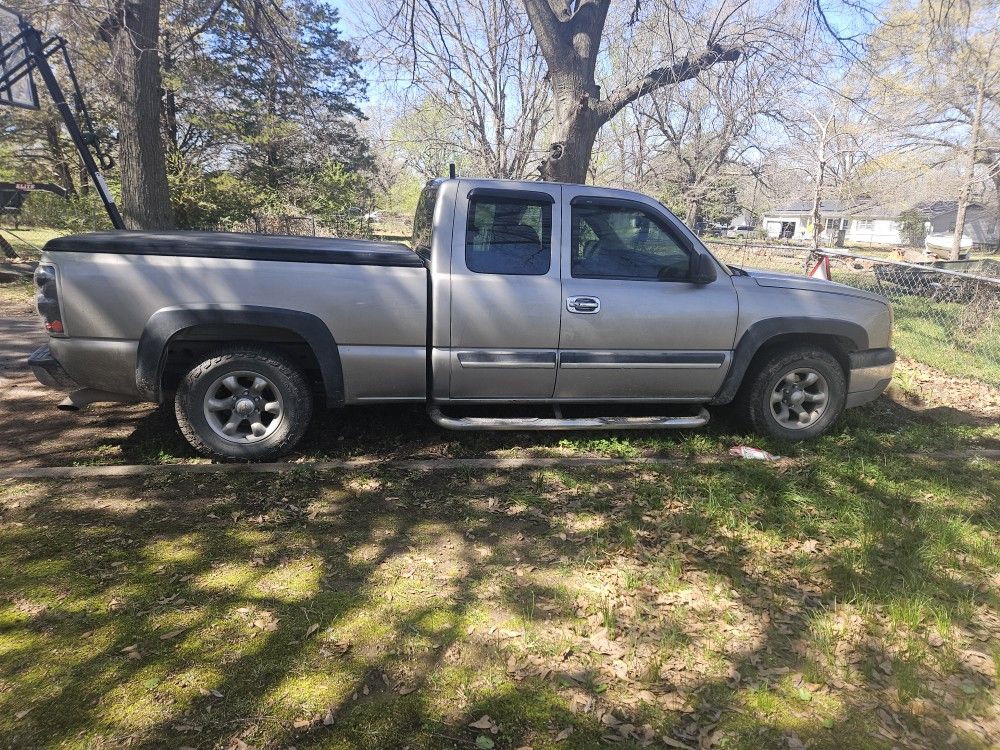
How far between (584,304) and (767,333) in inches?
56.6

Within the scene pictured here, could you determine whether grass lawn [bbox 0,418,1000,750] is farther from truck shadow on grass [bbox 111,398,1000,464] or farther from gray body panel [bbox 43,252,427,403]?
gray body panel [bbox 43,252,427,403]

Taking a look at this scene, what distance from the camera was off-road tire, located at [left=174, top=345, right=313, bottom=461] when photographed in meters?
3.92

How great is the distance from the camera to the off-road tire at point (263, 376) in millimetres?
3922

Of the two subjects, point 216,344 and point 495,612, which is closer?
point 495,612

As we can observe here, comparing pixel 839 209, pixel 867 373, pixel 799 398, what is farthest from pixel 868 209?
pixel 799 398

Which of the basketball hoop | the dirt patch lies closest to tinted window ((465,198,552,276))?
the dirt patch

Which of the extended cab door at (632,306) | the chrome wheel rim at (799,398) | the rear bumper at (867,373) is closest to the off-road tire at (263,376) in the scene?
the extended cab door at (632,306)

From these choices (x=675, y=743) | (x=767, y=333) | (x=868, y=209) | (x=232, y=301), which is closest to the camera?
(x=675, y=743)

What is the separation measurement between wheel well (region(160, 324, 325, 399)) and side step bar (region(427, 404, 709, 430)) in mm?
891

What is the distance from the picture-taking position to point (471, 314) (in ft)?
13.4

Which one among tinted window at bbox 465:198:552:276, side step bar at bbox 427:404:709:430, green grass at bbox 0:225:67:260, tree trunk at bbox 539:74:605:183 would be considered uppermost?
tree trunk at bbox 539:74:605:183

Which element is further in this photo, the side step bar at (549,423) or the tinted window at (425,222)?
the tinted window at (425,222)

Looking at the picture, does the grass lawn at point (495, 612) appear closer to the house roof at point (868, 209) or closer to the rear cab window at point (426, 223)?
the rear cab window at point (426, 223)

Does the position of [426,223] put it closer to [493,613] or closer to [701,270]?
[701,270]
